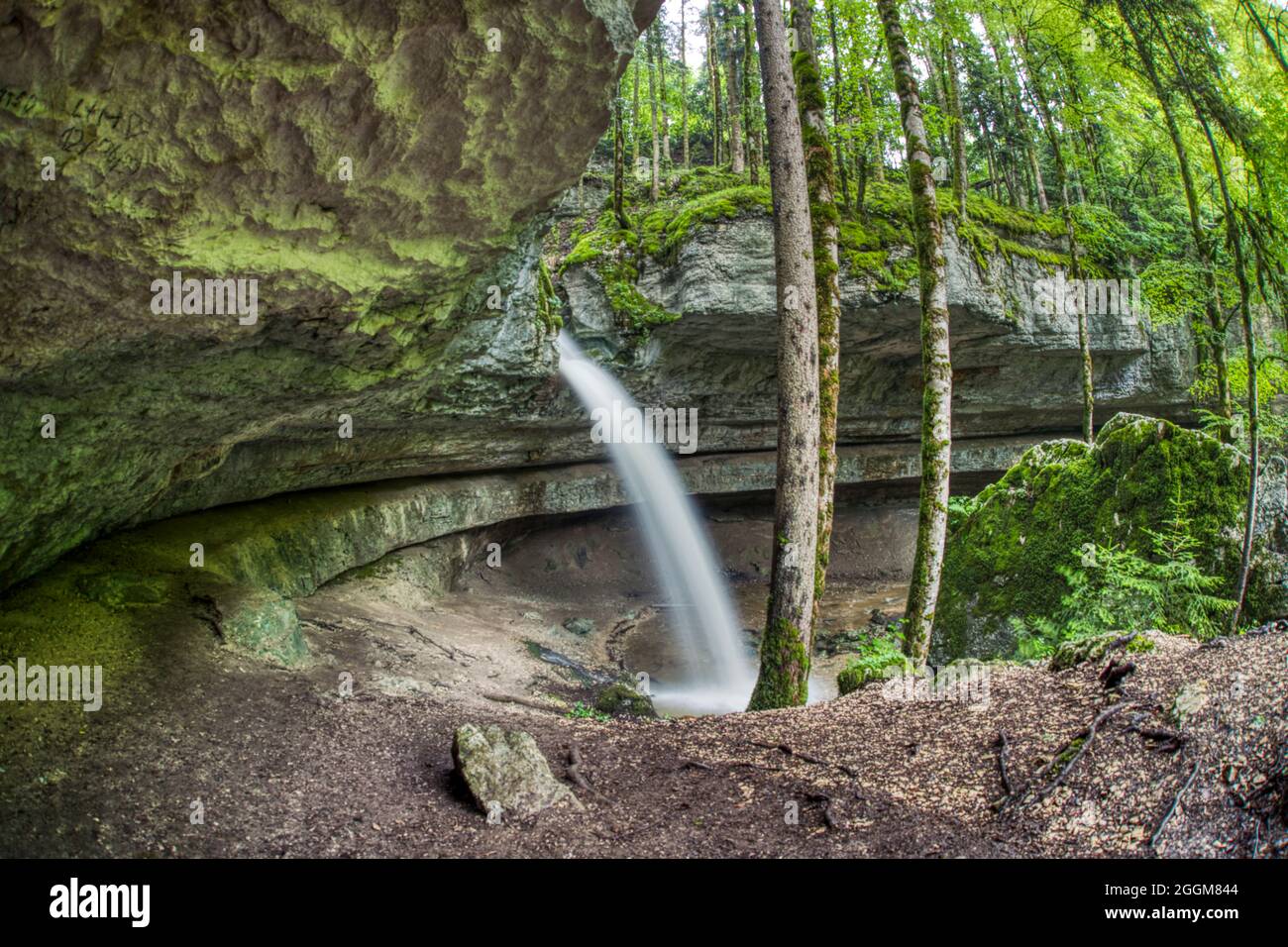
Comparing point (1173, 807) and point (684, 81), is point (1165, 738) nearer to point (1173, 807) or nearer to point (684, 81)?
point (1173, 807)

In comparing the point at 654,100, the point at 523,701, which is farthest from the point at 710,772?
the point at 654,100

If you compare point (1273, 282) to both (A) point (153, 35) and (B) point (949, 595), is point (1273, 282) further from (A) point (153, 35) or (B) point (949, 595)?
(A) point (153, 35)

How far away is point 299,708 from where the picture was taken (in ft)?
19.7

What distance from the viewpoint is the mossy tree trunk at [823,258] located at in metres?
8.34

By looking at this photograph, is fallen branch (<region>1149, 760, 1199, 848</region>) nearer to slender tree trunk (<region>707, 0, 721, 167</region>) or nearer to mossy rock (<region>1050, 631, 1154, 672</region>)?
mossy rock (<region>1050, 631, 1154, 672</region>)

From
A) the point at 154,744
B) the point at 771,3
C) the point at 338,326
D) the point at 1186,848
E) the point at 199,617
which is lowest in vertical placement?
the point at 1186,848

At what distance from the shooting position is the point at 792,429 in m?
7.74

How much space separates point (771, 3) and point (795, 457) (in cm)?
460

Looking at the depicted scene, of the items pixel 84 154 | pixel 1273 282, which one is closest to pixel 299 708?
pixel 84 154

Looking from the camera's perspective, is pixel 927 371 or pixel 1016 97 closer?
pixel 927 371

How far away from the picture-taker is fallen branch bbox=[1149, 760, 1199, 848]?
369 cm

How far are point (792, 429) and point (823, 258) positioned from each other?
2.06 meters

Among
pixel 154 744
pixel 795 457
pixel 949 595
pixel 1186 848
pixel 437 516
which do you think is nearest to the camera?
pixel 1186 848

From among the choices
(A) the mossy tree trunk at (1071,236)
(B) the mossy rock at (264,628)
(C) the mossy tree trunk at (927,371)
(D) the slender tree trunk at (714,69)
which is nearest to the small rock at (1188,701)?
(C) the mossy tree trunk at (927,371)
